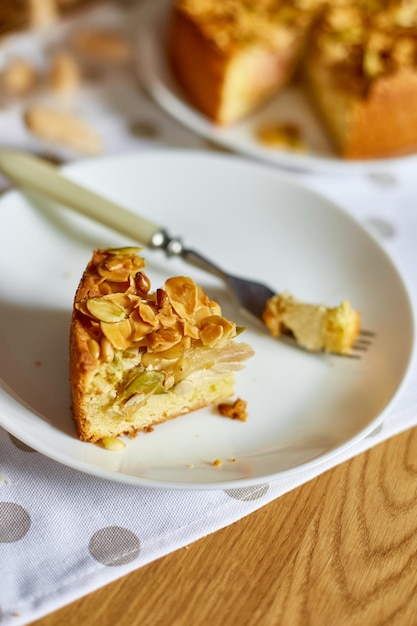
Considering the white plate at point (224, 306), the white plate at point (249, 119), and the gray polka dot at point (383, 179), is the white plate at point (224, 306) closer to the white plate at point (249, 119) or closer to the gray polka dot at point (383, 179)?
the white plate at point (249, 119)

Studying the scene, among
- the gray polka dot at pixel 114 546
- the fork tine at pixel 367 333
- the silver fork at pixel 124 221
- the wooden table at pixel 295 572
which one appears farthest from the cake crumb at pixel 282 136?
the gray polka dot at pixel 114 546

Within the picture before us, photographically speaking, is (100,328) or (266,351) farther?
(266,351)

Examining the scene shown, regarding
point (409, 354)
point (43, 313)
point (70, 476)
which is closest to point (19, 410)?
point (70, 476)

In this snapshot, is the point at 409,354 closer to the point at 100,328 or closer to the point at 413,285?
the point at 413,285

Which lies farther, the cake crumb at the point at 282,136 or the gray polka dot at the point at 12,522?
the cake crumb at the point at 282,136

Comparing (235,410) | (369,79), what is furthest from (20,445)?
(369,79)

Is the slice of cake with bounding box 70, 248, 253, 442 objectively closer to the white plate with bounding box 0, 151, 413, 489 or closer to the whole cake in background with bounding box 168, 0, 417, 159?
the white plate with bounding box 0, 151, 413, 489
